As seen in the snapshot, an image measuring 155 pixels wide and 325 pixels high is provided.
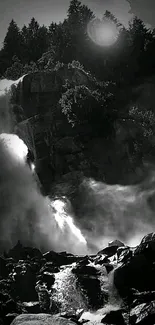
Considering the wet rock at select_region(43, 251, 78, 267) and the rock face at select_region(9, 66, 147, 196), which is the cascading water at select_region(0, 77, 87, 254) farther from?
the wet rock at select_region(43, 251, 78, 267)

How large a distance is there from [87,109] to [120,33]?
22398mm

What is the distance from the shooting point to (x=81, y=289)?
55.6ft

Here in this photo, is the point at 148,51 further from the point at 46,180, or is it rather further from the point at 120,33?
the point at 46,180

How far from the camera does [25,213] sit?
31078 mm

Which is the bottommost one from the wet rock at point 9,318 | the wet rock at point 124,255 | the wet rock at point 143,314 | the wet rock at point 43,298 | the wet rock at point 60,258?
the wet rock at point 143,314

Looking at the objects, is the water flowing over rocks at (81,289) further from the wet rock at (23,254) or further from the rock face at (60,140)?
the rock face at (60,140)

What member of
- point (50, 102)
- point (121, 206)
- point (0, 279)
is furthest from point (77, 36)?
point (0, 279)

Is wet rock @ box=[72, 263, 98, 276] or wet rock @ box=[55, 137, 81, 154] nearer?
wet rock @ box=[72, 263, 98, 276]

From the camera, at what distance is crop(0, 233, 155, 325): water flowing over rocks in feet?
41.7

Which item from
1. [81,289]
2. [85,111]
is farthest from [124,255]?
[85,111]

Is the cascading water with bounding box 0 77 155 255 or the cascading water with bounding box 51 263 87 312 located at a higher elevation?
the cascading water with bounding box 0 77 155 255

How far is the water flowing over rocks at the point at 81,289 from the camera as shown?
12.7 m

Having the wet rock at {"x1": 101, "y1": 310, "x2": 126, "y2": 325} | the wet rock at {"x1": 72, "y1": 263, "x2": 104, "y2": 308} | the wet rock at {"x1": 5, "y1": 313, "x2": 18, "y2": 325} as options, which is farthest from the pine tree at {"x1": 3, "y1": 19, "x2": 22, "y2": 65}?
the wet rock at {"x1": 101, "y1": 310, "x2": 126, "y2": 325}

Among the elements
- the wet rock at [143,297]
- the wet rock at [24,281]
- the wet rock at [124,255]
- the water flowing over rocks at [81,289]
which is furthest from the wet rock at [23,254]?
the wet rock at [143,297]
